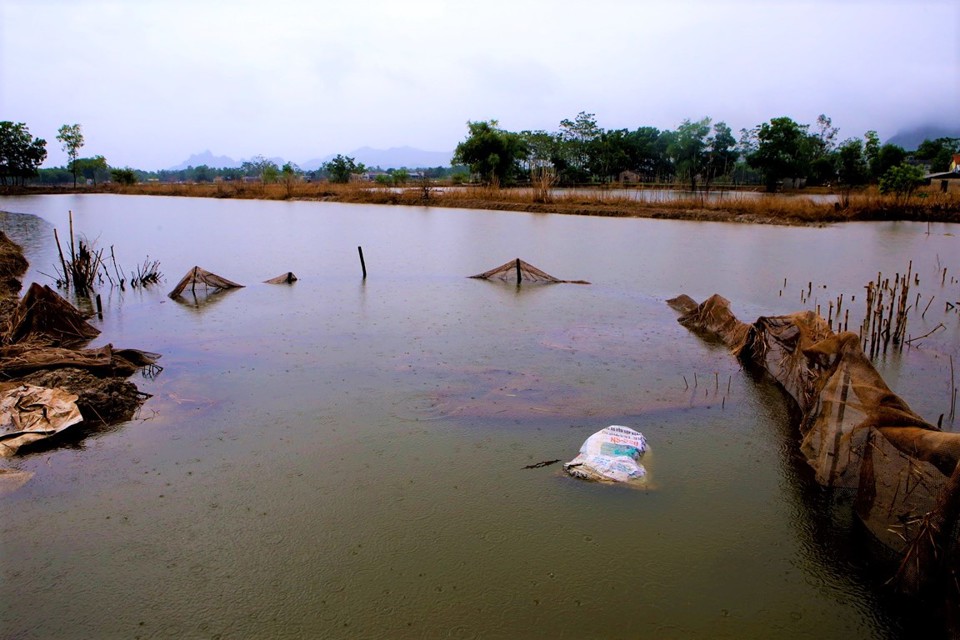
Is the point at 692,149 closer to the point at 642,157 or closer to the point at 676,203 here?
the point at 642,157

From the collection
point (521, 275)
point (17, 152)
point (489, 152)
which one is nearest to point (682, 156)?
point (489, 152)

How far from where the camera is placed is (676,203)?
17141 mm

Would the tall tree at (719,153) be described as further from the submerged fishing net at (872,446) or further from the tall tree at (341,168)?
the submerged fishing net at (872,446)

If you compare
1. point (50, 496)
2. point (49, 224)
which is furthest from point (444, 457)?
point (49, 224)

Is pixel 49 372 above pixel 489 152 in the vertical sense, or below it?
below

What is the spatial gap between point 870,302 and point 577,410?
2.94m

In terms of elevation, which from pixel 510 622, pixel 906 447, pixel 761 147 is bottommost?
pixel 510 622

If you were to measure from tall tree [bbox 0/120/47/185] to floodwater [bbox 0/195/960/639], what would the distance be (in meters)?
33.8

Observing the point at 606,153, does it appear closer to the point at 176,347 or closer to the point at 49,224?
the point at 49,224

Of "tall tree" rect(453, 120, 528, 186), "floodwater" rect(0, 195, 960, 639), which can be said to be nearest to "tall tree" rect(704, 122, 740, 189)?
"tall tree" rect(453, 120, 528, 186)

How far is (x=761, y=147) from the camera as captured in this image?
26.3 meters

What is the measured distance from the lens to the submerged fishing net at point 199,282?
7.66 m

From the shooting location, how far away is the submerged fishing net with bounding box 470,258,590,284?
8.30 metres

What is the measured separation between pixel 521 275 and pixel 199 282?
4.08m
